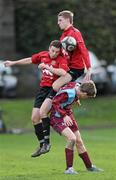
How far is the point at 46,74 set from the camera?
14.0 metres

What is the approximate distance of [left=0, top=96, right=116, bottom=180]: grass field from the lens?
13.5 meters

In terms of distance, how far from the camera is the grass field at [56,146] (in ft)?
44.2

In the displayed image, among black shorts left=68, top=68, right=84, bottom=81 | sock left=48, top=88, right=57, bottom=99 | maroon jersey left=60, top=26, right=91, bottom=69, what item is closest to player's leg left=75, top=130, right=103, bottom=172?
sock left=48, top=88, right=57, bottom=99

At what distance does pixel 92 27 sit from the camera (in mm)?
38406

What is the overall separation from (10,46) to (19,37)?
146cm

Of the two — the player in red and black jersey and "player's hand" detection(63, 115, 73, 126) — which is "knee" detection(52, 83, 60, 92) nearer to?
the player in red and black jersey

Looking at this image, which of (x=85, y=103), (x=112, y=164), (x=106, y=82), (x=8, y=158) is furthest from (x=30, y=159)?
(x=106, y=82)

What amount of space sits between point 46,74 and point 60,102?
0.93m

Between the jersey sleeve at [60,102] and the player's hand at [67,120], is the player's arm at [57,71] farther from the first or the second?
the player's hand at [67,120]

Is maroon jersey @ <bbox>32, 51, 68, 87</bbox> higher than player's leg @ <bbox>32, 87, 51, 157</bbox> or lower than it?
higher

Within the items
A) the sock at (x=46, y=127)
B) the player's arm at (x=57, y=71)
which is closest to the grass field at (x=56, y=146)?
the sock at (x=46, y=127)

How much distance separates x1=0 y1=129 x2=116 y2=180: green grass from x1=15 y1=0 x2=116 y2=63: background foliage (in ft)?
39.9

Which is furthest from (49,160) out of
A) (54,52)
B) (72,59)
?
(54,52)

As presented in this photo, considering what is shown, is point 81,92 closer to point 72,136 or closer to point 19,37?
point 72,136
